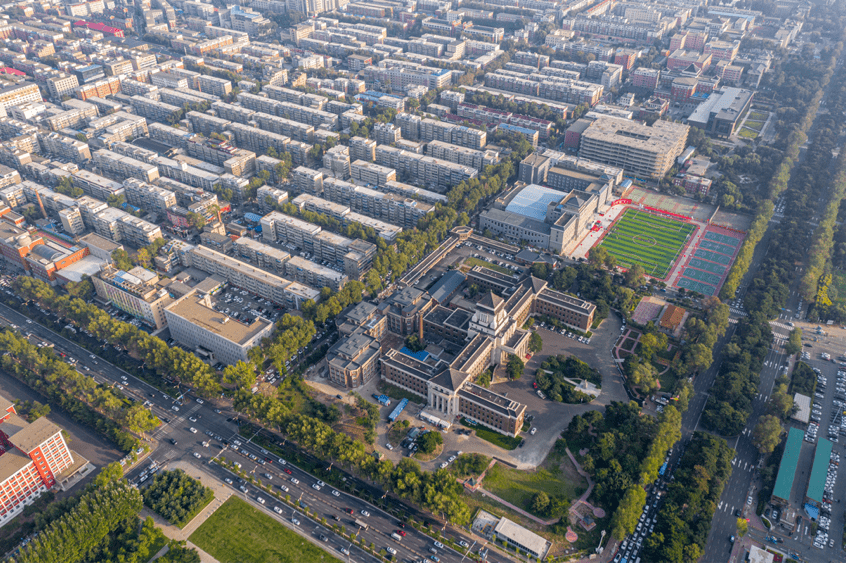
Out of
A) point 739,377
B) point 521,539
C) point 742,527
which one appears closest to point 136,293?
point 521,539

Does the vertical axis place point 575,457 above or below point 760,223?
below

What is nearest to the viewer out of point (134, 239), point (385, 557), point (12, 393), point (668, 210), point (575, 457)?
point (385, 557)

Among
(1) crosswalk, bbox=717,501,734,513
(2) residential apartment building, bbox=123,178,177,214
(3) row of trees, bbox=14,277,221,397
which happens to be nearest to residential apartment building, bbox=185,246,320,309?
(3) row of trees, bbox=14,277,221,397

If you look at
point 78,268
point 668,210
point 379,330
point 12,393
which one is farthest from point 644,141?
point 12,393

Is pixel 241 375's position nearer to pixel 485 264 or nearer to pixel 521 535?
pixel 521 535

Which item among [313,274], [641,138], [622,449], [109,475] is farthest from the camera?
[641,138]

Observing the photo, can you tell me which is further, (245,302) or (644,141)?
(644,141)

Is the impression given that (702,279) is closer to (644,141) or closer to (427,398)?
(644,141)
